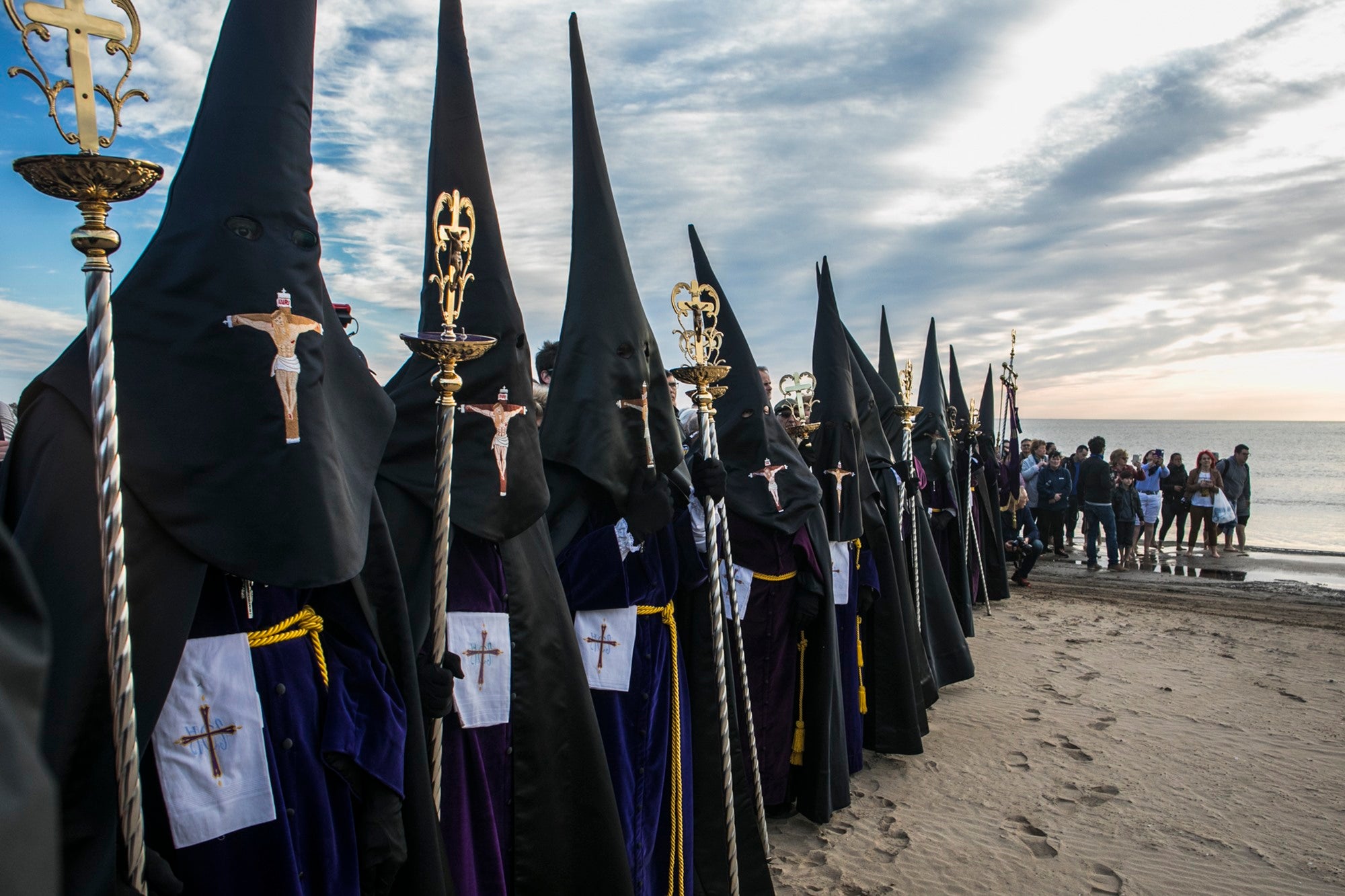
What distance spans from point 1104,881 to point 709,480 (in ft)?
10.3

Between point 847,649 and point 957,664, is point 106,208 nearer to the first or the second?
point 847,649

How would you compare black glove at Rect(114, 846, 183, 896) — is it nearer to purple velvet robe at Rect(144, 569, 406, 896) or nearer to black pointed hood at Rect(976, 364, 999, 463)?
purple velvet robe at Rect(144, 569, 406, 896)

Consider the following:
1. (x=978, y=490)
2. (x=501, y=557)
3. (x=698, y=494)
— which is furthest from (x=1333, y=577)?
(x=501, y=557)

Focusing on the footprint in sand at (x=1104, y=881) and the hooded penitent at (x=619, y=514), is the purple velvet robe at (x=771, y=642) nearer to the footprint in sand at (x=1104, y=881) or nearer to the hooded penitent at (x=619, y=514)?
the hooded penitent at (x=619, y=514)

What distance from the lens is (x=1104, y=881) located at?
4.62m

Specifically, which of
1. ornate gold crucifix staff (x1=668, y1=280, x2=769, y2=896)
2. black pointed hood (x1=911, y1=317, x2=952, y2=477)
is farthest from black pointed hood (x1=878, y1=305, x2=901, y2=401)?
ornate gold crucifix staff (x1=668, y1=280, x2=769, y2=896)

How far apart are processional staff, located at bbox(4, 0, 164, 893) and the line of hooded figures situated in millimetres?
151

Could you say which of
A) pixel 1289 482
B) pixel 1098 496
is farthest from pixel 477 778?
pixel 1289 482

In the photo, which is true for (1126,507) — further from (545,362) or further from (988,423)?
(545,362)

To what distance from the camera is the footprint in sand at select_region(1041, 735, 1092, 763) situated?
640cm

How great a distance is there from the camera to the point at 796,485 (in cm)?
544

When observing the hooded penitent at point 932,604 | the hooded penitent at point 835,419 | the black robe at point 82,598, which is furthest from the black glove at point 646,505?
the hooded penitent at point 932,604

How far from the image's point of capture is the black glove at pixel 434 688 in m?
2.68

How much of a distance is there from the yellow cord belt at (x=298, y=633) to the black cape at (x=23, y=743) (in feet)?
4.25
